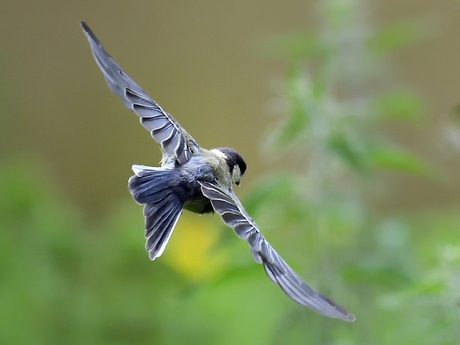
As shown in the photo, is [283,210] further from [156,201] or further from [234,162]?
[156,201]

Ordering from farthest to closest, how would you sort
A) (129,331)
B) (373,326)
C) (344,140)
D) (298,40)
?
(129,331)
(298,40)
(373,326)
(344,140)

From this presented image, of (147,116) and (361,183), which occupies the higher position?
(361,183)

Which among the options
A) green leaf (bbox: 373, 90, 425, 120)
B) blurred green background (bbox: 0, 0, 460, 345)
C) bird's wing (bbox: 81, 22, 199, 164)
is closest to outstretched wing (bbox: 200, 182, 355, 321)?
bird's wing (bbox: 81, 22, 199, 164)

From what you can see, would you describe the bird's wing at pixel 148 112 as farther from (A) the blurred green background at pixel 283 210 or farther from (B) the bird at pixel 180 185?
(A) the blurred green background at pixel 283 210

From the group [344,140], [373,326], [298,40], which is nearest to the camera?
[344,140]

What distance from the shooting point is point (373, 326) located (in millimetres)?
1349

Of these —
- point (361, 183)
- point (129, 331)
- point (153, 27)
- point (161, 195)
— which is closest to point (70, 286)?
point (129, 331)

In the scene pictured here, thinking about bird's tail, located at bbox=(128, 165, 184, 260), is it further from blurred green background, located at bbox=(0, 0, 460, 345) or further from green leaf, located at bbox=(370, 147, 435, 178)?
green leaf, located at bbox=(370, 147, 435, 178)

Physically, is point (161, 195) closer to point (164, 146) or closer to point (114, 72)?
point (164, 146)

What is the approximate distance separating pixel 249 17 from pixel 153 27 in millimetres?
481

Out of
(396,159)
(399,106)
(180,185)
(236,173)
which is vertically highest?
(399,106)

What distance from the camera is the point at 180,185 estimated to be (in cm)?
98

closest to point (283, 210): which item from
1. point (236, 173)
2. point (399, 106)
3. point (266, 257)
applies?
point (236, 173)

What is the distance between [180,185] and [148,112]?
0.11 meters
